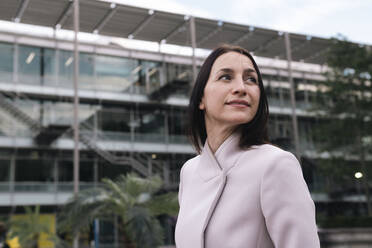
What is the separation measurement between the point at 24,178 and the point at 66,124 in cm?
397

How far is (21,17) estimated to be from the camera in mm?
23578

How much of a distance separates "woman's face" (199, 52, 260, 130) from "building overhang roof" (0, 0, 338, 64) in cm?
2051

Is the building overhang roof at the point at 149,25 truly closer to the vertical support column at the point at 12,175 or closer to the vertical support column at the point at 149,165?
the vertical support column at the point at 149,165

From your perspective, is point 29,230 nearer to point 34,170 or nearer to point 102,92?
point 34,170

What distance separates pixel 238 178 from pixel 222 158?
122 mm

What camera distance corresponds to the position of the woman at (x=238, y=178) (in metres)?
1.10

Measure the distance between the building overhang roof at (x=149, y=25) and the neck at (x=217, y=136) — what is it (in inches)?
807

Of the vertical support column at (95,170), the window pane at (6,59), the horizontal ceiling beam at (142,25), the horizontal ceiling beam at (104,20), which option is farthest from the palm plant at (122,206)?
the window pane at (6,59)

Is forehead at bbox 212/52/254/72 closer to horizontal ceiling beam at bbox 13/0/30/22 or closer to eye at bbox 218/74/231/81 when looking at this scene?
eye at bbox 218/74/231/81

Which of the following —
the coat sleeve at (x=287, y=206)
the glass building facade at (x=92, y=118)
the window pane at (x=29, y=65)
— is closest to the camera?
the coat sleeve at (x=287, y=206)

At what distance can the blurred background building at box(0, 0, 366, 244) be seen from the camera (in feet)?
83.9

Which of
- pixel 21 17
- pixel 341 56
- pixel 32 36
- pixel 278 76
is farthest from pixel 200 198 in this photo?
pixel 278 76

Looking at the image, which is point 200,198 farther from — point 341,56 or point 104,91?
point 104,91

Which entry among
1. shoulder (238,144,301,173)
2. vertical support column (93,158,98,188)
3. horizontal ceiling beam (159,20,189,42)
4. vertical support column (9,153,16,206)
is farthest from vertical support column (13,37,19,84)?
shoulder (238,144,301,173)
